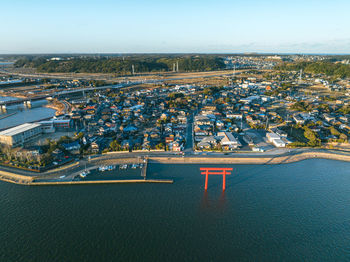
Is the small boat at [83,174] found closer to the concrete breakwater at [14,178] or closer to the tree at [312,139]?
the concrete breakwater at [14,178]

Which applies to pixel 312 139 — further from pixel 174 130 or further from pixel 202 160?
pixel 174 130

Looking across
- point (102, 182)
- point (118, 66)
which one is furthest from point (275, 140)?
point (118, 66)

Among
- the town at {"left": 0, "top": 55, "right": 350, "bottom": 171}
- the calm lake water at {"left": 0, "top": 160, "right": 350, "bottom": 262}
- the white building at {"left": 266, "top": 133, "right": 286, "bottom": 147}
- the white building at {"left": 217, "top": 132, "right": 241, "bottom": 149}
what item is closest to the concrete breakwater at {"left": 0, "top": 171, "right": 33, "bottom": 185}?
the calm lake water at {"left": 0, "top": 160, "right": 350, "bottom": 262}

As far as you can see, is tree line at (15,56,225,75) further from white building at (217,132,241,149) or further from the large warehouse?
white building at (217,132,241,149)

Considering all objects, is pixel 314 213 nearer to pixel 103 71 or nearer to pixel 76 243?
pixel 76 243

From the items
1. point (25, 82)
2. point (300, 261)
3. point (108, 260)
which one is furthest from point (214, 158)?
point (25, 82)
